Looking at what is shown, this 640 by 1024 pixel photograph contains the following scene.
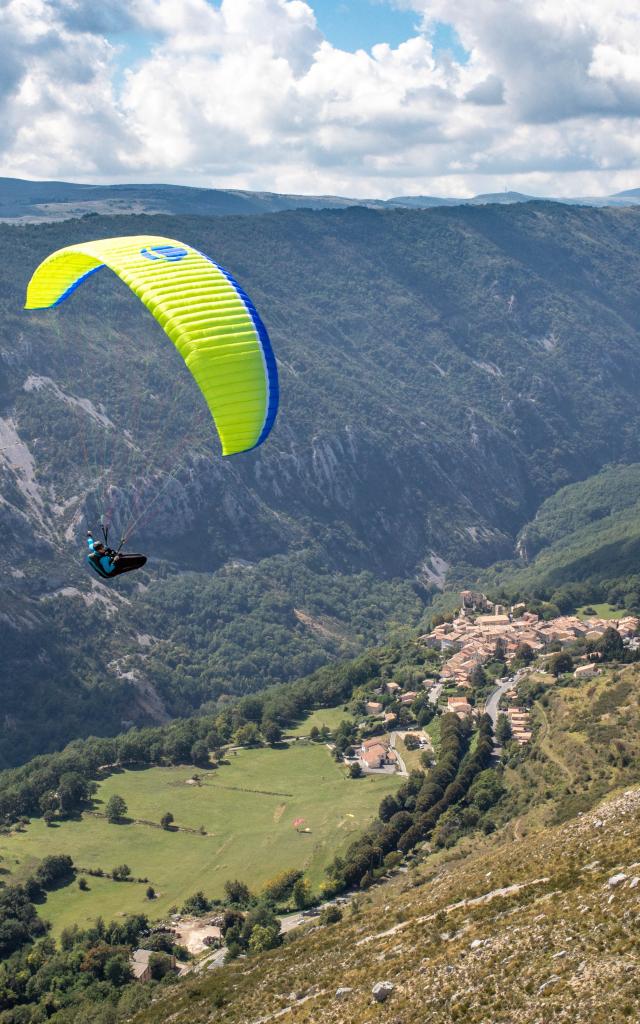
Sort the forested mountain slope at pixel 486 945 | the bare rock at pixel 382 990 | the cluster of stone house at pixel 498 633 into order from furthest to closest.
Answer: the cluster of stone house at pixel 498 633, the bare rock at pixel 382 990, the forested mountain slope at pixel 486 945

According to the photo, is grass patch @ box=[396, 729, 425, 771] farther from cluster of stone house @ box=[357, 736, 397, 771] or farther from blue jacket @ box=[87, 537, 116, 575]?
blue jacket @ box=[87, 537, 116, 575]

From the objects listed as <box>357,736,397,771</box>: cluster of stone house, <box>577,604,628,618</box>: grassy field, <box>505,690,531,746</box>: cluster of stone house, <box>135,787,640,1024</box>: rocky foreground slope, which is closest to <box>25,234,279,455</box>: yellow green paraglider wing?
<box>135,787,640,1024</box>: rocky foreground slope

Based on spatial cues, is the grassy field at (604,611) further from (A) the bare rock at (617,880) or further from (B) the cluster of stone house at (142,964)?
(A) the bare rock at (617,880)

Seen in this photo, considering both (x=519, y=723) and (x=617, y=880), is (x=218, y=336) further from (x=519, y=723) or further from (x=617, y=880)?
(x=519, y=723)

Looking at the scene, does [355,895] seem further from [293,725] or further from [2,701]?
[2,701]

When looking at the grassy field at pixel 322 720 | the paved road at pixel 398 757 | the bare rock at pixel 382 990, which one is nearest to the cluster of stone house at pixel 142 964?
the bare rock at pixel 382 990

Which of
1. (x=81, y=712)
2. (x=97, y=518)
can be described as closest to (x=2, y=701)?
(x=81, y=712)

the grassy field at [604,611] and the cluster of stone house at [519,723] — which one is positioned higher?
the grassy field at [604,611]
